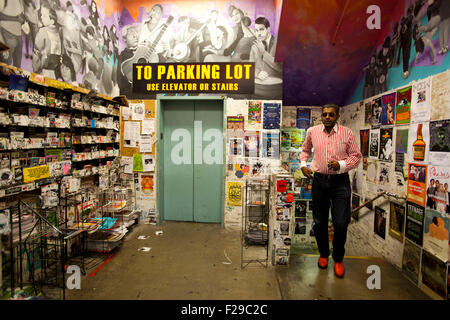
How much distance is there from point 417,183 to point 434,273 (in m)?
0.74

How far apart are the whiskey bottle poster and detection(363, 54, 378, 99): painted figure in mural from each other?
2.93ft

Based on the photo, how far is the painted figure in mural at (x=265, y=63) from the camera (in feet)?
11.5

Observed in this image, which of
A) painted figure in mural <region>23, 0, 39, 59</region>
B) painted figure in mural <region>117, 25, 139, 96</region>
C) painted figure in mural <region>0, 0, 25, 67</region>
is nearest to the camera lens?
painted figure in mural <region>0, 0, 25, 67</region>

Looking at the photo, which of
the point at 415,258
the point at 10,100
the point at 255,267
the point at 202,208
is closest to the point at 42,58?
the point at 10,100

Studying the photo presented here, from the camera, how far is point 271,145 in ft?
11.8

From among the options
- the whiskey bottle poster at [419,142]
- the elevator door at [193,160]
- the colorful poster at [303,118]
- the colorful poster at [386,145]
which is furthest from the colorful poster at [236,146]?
the whiskey bottle poster at [419,142]

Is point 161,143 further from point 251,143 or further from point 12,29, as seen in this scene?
point 12,29

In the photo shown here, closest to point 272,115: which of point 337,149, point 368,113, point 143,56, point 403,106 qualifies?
point 368,113

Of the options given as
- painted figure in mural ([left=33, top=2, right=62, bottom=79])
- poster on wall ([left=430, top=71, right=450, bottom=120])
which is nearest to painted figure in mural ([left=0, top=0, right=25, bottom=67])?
painted figure in mural ([left=33, top=2, right=62, bottom=79])

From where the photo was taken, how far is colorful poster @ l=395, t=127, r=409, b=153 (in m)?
2.33

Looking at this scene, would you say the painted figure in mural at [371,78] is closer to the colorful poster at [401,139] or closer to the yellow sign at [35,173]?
the colorful poster at [401,139]

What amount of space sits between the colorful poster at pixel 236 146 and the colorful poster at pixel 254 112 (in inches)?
13.4

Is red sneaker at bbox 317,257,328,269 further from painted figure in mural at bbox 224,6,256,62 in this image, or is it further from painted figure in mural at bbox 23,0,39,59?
painted figure in mural at bbox 23,0,39,59
